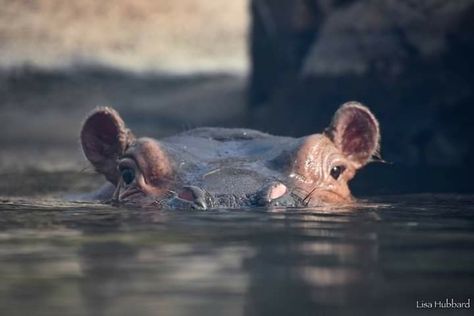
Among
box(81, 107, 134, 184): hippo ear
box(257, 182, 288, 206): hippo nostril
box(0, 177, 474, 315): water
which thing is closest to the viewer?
→ box(0, 177, 474, 315): water

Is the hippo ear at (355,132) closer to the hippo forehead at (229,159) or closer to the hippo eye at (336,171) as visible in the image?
the hippo eye at (336,171)

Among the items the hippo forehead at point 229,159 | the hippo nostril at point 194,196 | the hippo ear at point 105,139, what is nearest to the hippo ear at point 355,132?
the hippo forehead at point 229,159

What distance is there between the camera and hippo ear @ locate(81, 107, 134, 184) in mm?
7555

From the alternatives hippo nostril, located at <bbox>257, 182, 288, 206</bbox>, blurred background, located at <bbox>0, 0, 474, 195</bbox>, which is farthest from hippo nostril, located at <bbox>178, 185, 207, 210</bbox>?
blurred background, located at <bbox>0, 0, 474, 195</bbox>

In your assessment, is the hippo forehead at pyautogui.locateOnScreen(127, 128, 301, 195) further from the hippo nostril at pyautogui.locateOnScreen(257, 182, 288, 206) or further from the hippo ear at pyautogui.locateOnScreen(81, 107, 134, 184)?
the hippo ear at pyautogui.locateOnScreen(81, 107, 134, 184)

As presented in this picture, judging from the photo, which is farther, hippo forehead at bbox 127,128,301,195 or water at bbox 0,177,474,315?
hippo forehead at bbox 127,128,301,195

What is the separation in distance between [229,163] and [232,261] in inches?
86.8

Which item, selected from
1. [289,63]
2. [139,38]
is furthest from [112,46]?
[289,63]

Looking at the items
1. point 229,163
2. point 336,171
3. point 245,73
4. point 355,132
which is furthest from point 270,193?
point 245,73

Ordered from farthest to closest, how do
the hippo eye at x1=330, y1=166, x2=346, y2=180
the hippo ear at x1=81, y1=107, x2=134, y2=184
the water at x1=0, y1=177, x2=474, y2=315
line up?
the hippo ear at x1=81, y1=107, x2=134, y2=184 → the hippo eye at x1=330, y1=166, x2=346, y2=180 → the water at x1=0, y1=177, x2=474, y2=315

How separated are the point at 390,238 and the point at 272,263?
962mm


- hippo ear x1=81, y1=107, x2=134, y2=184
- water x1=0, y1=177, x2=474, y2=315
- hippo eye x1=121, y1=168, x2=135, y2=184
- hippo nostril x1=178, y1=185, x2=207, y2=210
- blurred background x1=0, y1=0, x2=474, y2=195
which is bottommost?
water x1=0, y1=177, x2=474, y2=315

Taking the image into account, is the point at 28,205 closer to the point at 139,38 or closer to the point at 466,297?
the point at 466,297

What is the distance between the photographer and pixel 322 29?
40.6 ft
